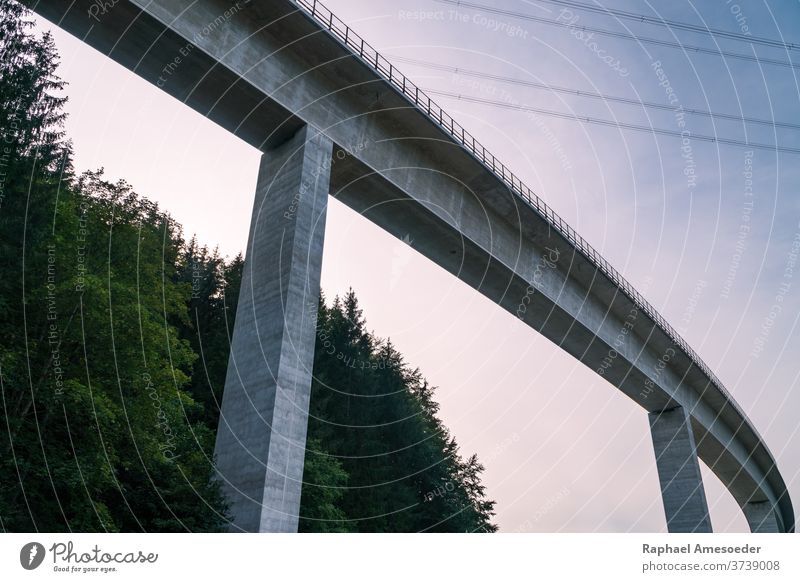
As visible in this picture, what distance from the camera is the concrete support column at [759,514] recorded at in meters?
66.4

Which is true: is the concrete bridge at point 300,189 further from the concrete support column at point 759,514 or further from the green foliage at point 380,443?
the concrete support column at point 759,514

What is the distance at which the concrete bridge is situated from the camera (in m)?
17.8

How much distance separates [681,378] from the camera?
140ft

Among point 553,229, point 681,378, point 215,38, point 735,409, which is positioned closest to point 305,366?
point 215,38

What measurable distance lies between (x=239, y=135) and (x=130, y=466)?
1107 cm

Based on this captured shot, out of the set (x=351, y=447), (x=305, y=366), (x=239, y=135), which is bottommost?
(x=305, y=366)

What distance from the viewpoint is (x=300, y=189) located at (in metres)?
20.3

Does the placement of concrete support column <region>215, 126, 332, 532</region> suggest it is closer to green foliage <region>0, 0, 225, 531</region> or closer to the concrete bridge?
the concrete bridge

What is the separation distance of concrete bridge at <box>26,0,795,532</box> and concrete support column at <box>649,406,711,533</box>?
13750 mm

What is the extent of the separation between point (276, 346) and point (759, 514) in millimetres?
66933

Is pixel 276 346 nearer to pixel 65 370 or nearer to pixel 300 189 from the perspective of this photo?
pixel 300 189

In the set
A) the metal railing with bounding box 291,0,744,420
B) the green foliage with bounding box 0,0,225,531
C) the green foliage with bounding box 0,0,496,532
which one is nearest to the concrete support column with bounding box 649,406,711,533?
the metal railing with bounding box 291,0,744,420
